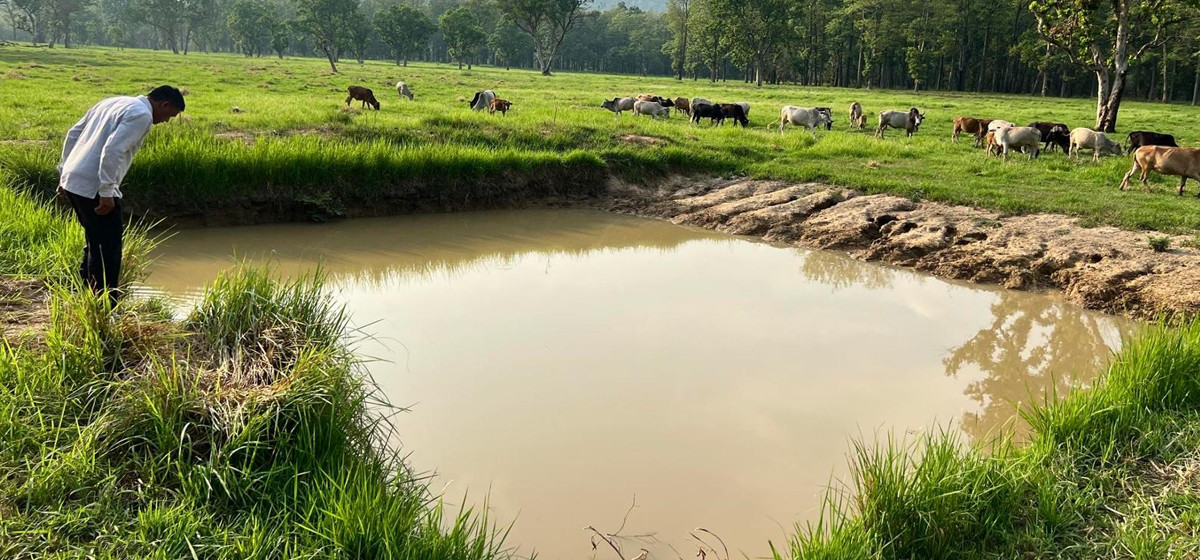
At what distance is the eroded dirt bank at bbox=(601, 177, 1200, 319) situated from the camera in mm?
7176

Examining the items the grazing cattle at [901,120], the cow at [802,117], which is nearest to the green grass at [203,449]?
the cow at [802,117]

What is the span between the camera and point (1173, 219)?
8.74 meters

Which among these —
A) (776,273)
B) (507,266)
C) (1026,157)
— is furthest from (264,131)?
(1026,157)

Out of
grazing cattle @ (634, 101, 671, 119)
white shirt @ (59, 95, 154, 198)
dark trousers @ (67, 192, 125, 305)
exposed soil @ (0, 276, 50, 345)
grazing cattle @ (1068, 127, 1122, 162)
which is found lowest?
exposed soil @ (0, 276, 50, 345)

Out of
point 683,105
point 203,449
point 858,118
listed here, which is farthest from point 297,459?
point 858,118

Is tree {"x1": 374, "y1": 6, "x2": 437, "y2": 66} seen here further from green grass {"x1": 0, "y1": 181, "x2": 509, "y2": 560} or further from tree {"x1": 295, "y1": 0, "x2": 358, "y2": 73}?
green grass {"x1": 0, "y1": 181, "x2": 509, "y2": 560}

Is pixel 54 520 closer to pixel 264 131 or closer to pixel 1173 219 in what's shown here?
pixel 264 131

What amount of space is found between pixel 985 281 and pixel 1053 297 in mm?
670

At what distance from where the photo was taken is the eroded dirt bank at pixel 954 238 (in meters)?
7.18

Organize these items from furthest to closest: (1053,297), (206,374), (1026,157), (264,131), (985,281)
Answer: (1026,157) → (264,131) → (985,281) → (1053,297) → (206,374)

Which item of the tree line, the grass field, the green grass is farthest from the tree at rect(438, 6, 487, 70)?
the green grass

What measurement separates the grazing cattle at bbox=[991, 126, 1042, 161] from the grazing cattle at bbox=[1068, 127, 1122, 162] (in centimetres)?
71

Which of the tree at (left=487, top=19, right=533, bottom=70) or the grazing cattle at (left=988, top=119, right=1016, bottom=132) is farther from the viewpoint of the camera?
the tree at (left=487, top=19, right=533, bottom=70)

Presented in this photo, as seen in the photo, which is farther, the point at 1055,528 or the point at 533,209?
the point at 533,209
